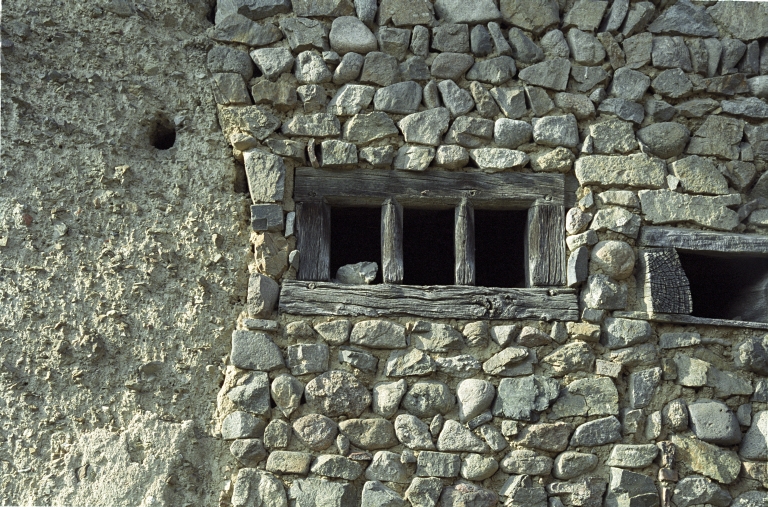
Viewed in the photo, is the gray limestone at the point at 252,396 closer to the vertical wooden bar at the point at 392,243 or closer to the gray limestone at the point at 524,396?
the vertical wooden bar at the point at 392,243

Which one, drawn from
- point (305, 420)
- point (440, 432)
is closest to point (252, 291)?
point (305, 420)

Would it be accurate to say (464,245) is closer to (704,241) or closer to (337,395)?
(337,395)

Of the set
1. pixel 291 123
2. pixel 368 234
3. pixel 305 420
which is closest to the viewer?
pixel 305 420

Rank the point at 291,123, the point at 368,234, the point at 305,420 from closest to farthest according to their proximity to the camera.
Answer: the point at 305,420, the point at 291,123, the point at 368,234

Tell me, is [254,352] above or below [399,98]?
below

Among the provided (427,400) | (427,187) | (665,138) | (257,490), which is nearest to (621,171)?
(665,138)

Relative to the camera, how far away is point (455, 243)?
395cm

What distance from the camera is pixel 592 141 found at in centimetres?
402

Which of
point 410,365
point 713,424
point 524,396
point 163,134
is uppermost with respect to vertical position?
point 163,134

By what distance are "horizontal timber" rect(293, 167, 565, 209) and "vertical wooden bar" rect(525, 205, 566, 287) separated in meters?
0.06

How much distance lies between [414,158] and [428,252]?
2.03 meters

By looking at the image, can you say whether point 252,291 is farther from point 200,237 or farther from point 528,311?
point 528,311

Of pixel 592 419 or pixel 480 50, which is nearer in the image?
pixel 592 419

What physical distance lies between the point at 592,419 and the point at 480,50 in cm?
190
